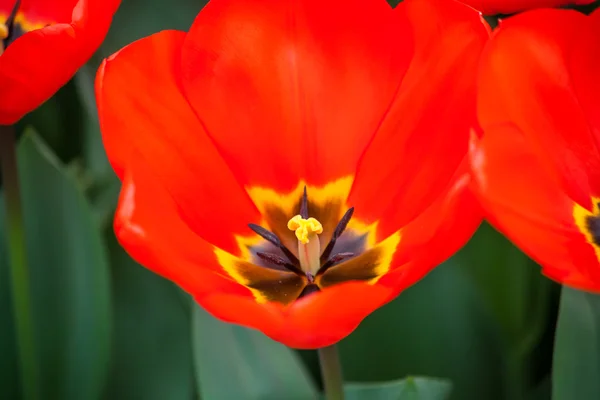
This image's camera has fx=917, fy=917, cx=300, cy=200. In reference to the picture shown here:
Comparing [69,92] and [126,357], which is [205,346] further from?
[69,92]

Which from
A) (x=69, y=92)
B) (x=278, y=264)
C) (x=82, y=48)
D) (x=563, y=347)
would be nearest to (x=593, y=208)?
(x=563, y=347)

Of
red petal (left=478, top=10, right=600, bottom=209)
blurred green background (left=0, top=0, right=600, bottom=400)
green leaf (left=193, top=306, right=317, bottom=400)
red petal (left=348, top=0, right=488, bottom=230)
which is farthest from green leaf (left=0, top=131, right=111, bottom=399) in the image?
red petal (left=478, top=10, right=600, bottom=209)

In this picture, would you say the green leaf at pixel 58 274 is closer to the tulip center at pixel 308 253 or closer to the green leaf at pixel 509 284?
the tulip center at pixel 308 253

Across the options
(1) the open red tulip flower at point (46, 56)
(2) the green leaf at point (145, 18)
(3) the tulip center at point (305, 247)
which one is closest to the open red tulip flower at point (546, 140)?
(3) the tulip center at point (305, 247)

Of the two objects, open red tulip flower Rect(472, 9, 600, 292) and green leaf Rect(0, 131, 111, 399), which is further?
green leaf Rect(0, 131, 111, 399)

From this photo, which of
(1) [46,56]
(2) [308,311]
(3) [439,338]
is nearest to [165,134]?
(1) [46,56]

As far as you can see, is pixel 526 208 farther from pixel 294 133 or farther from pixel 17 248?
pixel 17 248

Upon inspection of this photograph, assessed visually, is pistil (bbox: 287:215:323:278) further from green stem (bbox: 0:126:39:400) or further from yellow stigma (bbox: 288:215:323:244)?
green stem (bbox: 0:126:39:400)
